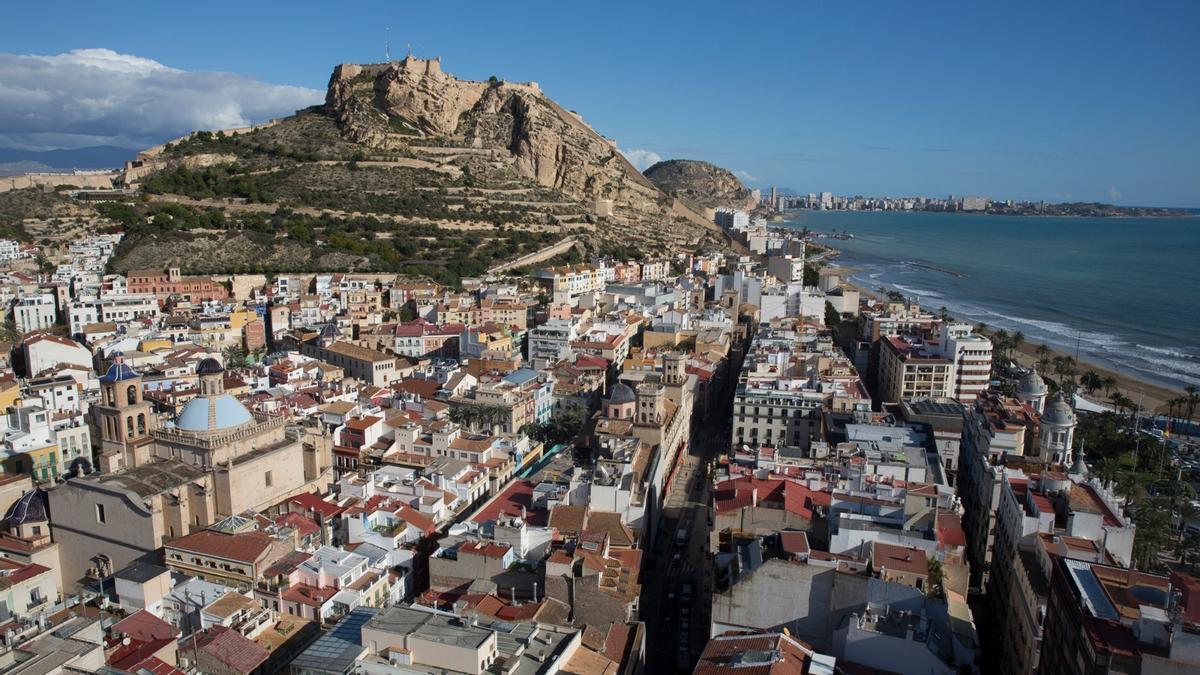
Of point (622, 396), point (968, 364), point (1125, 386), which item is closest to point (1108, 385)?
point (1125, 386)

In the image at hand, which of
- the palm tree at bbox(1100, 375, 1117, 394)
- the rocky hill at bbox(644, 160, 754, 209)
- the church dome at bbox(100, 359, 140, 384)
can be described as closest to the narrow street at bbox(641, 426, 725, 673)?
the church dome at bbox(100, 359, 140, 384)

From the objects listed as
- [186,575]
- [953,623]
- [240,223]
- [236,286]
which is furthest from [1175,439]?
[240,223]

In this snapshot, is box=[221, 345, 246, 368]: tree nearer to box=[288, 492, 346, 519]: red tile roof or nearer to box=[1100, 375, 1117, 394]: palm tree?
box=[288, 492, 346, 519]: red tile roof

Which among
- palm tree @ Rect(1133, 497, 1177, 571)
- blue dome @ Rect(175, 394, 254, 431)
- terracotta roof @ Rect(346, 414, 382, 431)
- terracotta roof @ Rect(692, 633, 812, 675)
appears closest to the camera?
terracotta roof @ Rect(692, 633, 812, 675)

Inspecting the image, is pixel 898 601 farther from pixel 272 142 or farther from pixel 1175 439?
pixel 272 142

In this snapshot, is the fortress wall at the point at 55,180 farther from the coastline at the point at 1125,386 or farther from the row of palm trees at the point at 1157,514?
the row of palm trees at the point at 1157,514

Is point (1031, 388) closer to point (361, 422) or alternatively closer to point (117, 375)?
point (361, 422)

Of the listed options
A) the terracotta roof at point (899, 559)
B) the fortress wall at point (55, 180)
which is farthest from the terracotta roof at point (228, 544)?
the fortress wall at point (55, 180)

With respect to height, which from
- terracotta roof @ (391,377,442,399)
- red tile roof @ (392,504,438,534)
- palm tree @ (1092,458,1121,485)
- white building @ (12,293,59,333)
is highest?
white building @ (12,293,59,333)
